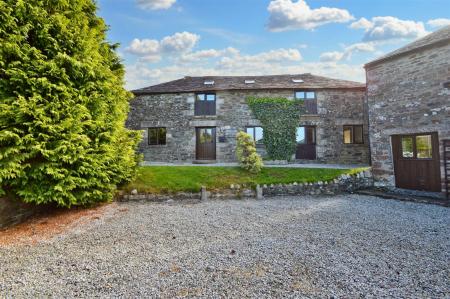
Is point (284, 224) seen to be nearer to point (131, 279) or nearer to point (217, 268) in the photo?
point (217, 268)

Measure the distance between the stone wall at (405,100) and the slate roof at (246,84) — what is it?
6.34 metres

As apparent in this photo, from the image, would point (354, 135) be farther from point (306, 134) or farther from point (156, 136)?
point (156, 136)

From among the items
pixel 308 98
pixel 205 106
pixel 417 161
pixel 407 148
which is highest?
pixel 308 98

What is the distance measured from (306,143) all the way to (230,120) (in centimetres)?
541

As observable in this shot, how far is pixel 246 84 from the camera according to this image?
54.2 feet

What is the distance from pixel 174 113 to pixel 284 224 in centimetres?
1245

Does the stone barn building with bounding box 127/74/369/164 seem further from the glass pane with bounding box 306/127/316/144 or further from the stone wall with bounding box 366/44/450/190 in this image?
the stone wall with bounding box 366/44/450/190

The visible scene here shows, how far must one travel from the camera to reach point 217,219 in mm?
6074

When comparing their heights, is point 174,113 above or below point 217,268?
above

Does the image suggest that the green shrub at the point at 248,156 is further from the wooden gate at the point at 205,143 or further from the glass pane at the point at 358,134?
the glass pane at the point at 358,134

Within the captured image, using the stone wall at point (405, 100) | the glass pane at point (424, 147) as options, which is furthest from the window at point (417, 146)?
the stone wall at point (405, 100)

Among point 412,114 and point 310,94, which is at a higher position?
point 310,94

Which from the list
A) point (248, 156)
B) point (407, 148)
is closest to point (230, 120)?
point (248, 156)

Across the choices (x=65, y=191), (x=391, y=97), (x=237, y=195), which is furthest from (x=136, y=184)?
(x=391, y=97)
